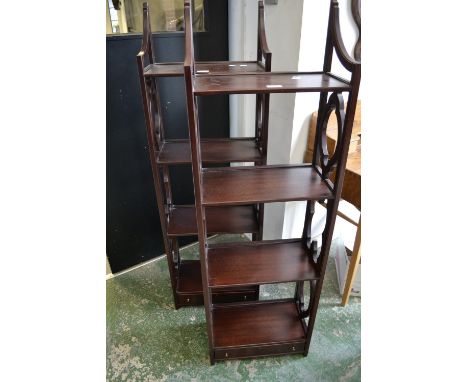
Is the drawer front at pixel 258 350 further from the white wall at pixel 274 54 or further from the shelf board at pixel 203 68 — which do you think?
the shelf board at pixel 203 68

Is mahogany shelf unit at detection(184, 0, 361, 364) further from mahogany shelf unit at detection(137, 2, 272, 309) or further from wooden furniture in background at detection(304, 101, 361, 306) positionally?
wooden furniture in background at detection(304, 101, 361, 306)

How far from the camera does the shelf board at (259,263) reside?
127cm

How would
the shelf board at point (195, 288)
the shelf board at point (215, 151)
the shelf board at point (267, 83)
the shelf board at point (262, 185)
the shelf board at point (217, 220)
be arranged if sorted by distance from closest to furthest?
the shelf board at point (267, 83)
the shelf board at point (262, 185)
the shelf board at point (215, 151)
the shelf board at point (217, 220)
the shelf board at point (195, 288)

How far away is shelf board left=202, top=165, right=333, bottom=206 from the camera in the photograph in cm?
109

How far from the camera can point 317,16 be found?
4.62 ft

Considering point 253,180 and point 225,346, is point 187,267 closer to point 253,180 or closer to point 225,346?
point 225,346

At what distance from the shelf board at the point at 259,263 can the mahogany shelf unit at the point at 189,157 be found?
0.18m

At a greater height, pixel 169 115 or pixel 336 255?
pixel 169 115

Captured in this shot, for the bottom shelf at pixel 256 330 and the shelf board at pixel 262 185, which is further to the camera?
the bottom shelf at pixel 256 330

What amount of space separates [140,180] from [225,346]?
1.00 metres

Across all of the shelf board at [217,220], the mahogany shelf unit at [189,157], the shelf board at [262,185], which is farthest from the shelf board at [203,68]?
the shelf board at [217,220]

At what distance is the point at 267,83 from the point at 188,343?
1341 mm
